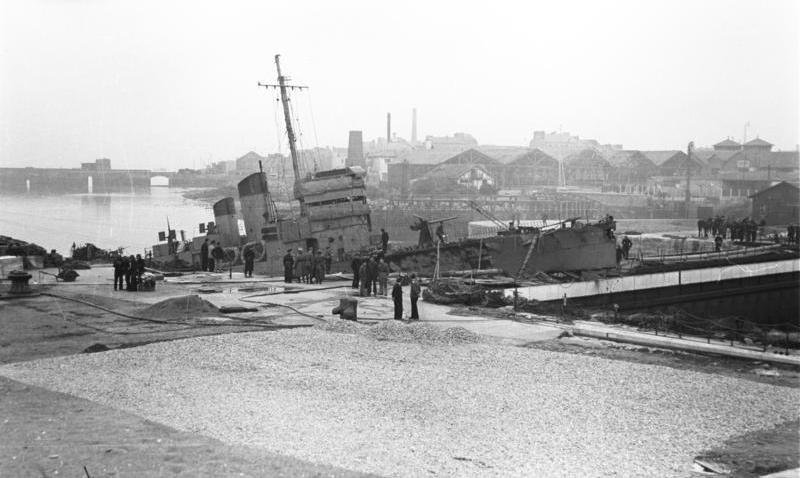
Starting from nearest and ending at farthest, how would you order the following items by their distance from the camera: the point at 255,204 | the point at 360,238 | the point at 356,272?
1. the point at 356,272
2. the point at 360,238
3. the point at 255,204

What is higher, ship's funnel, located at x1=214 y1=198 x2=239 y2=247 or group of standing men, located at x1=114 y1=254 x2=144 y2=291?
ship's funnel, located at x1=214 y1=198 x2=239 y2=247

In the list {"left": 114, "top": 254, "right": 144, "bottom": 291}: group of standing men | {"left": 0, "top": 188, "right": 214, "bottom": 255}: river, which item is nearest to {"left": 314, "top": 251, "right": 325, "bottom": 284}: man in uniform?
{"left": 114, "top": 254, "right": 144, "bottom": 291}: group of standing men

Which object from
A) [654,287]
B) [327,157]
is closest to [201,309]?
[654,287]

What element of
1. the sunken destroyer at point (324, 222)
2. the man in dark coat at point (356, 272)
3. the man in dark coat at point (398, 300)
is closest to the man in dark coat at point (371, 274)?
the man in dark coat at point (356, 272)


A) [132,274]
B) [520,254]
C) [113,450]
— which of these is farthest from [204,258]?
[113,450]

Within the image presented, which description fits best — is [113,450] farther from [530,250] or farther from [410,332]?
[530,250]

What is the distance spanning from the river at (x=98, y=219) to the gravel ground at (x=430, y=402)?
4208cm

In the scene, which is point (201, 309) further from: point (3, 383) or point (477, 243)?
point (477, 243)

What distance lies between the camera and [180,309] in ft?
54.3

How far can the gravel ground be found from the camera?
27.5 feet

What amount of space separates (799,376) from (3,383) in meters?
12.2

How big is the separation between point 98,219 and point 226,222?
189 feet

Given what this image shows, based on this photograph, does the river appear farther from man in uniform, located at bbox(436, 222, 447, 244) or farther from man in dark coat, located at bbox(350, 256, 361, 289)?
man in dark coat, located at bbox(350, 256, 361, 289)

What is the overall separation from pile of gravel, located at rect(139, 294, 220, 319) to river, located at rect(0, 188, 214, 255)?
36.6 metres
